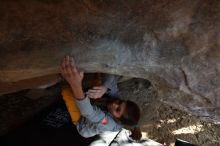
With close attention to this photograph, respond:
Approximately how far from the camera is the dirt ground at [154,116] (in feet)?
10.7

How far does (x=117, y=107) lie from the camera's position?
2.04 meters

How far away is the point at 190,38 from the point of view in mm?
1405

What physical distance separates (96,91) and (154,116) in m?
1.74

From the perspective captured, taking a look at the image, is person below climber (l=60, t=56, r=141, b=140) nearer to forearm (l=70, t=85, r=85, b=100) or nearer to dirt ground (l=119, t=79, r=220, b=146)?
forearm (l=70, t=85, r=85, b=100)

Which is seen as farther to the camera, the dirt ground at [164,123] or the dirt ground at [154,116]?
the dirt ground at [164,123]

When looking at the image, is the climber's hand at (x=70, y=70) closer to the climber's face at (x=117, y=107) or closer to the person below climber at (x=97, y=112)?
the person below climber at (x=97, y=112)

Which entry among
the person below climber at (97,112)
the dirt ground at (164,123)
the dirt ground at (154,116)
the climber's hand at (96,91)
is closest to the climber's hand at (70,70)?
the person below climber at (97,112)

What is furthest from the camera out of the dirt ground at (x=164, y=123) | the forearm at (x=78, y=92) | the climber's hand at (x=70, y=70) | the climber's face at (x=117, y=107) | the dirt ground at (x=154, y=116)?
the dirt ground at (x=164, y=123)

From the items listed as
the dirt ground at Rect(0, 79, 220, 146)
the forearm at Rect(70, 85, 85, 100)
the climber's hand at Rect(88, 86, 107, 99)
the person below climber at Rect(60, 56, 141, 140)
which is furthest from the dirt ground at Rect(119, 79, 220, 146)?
the forearm at Rect(70, 85, 85, 100)

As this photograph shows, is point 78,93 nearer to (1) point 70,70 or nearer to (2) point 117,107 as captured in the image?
(1) point 70,70

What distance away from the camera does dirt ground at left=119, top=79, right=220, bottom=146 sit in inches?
139

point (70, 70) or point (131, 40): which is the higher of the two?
point (131, 40)

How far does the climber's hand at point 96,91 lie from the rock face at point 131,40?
0.39m

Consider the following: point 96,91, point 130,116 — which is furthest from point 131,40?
point 130,116
